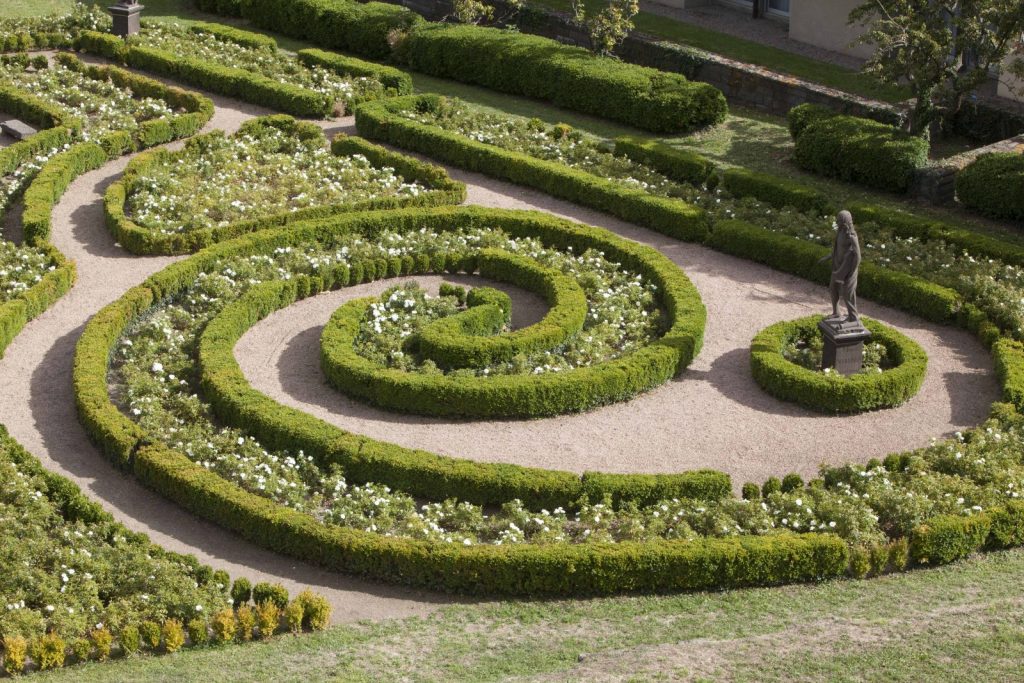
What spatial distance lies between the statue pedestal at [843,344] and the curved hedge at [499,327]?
139 inches

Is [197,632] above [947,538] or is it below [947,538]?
below

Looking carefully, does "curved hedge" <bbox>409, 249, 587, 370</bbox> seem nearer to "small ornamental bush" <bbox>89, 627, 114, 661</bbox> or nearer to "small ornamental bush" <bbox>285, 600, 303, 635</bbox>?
"small ornamental bush" <bbox>285, 600, 303, 635</bbox>

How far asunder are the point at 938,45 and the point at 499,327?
446 inches

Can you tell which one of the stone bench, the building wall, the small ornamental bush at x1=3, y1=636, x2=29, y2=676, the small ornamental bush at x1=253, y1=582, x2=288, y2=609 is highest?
the building wall

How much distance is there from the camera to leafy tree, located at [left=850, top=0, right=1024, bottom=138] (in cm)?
2798

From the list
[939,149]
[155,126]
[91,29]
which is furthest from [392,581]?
[91,29]

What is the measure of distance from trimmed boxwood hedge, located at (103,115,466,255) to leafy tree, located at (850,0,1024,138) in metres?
8.76

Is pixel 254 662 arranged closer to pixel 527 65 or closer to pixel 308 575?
pixel 308 575

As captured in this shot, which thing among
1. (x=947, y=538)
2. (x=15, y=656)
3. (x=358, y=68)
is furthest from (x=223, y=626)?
(x=358, y=68)

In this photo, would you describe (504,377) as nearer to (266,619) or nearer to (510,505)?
(510,505)

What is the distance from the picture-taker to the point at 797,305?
926 inches

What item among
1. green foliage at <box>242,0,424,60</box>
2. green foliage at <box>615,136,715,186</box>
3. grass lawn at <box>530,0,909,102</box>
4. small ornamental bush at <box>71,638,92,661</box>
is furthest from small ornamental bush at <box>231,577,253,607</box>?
green foliage at <box>242,0,424,60</box>

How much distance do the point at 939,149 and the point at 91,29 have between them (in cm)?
1950

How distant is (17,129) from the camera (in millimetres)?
29078
